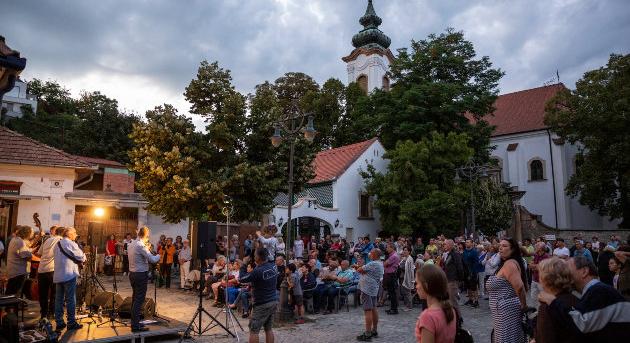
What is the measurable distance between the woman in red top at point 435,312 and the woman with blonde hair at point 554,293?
2.20 ft

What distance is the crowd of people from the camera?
3.46 m

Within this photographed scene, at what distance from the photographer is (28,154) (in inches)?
704

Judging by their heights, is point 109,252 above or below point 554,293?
below

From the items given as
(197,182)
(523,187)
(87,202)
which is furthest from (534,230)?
(87,202)

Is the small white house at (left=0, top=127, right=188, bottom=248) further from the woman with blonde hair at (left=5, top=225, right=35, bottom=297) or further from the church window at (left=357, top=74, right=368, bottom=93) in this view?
the church window at (left=357, top=74, right=368, bottom=93)

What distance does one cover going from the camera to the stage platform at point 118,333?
792 cm

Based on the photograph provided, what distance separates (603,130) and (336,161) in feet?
59.9

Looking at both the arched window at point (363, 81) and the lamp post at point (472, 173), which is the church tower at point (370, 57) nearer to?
the arched window at point (363, 81)

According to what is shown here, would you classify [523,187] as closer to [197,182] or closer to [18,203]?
[197,182]

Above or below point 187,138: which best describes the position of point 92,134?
above

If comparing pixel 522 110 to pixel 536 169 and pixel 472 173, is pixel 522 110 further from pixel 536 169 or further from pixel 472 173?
pixel 472 173

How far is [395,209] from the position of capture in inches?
1067

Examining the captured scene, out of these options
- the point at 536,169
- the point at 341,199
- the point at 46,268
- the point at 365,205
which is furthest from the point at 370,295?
the point at 536,169

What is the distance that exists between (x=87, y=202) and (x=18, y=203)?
256 cm
